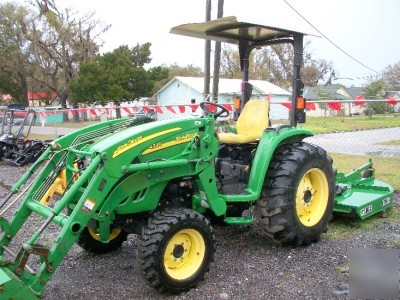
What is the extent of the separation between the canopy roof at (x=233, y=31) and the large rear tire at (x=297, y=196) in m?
1.33

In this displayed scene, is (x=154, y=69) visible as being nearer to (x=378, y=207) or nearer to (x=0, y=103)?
(x=0, y=103)

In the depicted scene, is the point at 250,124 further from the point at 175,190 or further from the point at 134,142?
the point at 134,142

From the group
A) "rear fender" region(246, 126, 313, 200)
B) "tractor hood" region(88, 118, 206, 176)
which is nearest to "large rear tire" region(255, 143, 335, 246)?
"rear fender" region(246, 126, 313, 200)

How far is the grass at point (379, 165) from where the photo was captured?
7762 mm

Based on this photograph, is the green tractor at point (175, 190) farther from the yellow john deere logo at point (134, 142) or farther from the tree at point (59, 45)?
the tree at point (59, 45)

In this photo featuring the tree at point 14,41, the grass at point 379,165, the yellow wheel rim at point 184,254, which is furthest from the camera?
the tree at point 14,41

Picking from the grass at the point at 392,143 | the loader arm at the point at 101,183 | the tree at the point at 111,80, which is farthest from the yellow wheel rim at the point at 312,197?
the tree at the point at 111,80

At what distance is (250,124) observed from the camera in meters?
5.05

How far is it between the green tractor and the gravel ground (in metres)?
0.18

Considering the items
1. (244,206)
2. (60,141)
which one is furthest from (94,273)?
(244,206)

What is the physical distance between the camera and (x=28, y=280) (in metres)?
3.01

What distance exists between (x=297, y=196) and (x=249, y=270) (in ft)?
3.44

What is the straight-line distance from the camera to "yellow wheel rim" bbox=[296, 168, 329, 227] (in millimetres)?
4672

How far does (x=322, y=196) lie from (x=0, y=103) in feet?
164
